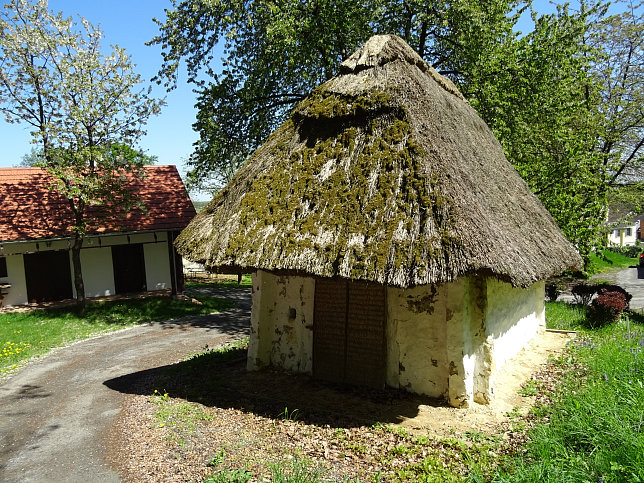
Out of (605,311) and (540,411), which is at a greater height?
(605,311)

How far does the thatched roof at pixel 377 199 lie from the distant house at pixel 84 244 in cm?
993

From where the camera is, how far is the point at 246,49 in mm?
14117

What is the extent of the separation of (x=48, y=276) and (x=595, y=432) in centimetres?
1779

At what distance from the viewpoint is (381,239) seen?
18.2 feet

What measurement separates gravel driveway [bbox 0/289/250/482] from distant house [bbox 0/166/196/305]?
4317 mm

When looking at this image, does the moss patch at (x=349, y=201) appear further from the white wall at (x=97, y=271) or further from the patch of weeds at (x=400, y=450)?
the white wall at (x=97, y=271)

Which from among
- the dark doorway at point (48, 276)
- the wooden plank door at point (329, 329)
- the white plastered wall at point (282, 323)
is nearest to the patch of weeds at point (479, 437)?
the wooden plank door at point (329, 329)

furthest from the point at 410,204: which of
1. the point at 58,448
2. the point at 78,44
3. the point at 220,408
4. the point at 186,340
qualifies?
the point at 78,44

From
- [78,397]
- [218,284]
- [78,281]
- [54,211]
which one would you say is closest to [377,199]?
[78,397]

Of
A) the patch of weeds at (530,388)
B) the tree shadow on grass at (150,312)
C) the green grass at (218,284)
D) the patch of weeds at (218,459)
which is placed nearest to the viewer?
the patch of weeds at (218,459)

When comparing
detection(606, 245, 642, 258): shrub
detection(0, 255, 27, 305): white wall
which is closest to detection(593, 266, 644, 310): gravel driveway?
detection(606, 245, 642, 258): shrub

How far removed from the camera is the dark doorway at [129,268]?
17.4 meters

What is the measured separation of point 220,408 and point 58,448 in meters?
2.17

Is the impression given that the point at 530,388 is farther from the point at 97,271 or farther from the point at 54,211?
the point at 54,211
